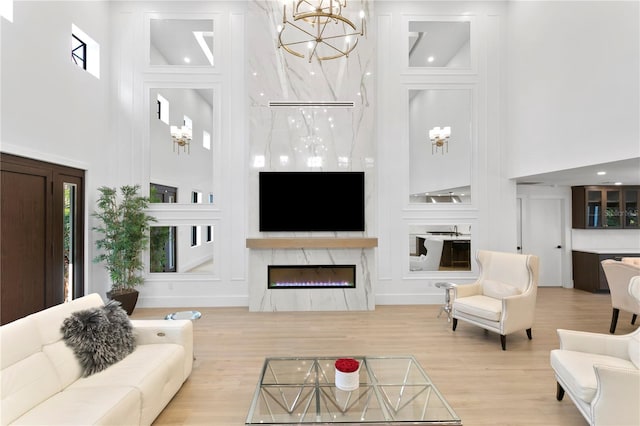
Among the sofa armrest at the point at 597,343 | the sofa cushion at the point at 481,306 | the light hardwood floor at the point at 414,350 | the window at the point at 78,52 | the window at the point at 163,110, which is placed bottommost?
the light hardwood floor at the point at 414,350

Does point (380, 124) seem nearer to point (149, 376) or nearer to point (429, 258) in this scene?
point (429, 258)

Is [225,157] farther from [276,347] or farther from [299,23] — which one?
[276,347]

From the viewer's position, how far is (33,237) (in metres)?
3.83

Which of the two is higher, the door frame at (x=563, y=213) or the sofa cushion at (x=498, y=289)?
the door frame at (x=563, y=213)

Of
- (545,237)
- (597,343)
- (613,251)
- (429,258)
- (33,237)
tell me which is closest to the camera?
(597,343)

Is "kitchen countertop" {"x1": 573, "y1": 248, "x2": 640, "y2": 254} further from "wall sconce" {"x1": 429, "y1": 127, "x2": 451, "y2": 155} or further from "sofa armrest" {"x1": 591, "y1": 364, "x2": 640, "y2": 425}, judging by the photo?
"sofa armrest" {"x1": 591, "y1": 364, "x2": 640, "y2": 425}

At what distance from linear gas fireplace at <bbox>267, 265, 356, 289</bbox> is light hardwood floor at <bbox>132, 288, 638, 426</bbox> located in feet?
1.53

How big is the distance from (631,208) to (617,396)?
6.42 m

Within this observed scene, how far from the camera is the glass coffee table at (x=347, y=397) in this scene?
1.98 metres

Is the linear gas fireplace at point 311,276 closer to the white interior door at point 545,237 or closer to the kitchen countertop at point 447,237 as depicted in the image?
the kitchen countertop at point 447,237

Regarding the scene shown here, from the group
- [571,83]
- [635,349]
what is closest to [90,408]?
[635,349]

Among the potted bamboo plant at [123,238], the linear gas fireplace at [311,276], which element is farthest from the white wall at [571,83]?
the potted bamboo plant at [123,238]

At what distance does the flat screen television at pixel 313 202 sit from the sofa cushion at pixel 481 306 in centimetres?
186

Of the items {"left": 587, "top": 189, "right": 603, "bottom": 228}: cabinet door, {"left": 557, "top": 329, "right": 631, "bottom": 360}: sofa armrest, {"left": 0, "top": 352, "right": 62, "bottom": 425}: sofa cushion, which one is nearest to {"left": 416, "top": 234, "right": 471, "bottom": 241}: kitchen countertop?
{"left": 587, "top": 189, "right": 603, "bottom": 228}: cabinet door
